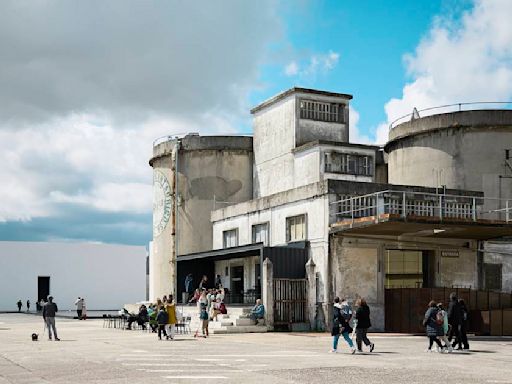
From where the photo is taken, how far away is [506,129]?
42844mm

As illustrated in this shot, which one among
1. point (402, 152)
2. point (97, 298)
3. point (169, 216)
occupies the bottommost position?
point (97, 298)

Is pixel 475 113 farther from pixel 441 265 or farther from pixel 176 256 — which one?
pixel 176 256

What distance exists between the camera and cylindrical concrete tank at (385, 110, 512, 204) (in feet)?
Answer: 140

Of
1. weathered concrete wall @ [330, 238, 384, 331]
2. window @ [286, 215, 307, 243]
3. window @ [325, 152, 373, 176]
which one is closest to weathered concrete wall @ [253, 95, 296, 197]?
window @ [325, 152, 373, 176]

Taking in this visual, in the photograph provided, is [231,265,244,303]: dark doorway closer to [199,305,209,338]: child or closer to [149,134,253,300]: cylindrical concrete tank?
[149,134,253,300]: cylindrical concrete tank

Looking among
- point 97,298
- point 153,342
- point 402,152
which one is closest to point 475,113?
point 402,152

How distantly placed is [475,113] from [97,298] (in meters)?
45.8

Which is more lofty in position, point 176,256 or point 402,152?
point 402,152

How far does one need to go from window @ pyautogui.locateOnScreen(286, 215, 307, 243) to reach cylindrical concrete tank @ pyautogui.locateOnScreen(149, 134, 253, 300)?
40.7 feet

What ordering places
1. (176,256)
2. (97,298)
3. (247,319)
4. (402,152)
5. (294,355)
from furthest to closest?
(97,298) < (176,256) < (402,152) < (247,319) < (294,355)

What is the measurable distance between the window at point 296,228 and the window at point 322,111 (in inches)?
349

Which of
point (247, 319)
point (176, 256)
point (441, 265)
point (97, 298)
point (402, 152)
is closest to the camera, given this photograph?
point (247, 319)

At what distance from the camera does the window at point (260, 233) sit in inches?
1604

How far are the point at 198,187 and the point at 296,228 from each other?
14.4m
